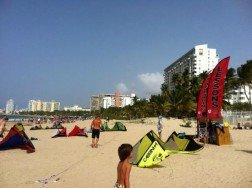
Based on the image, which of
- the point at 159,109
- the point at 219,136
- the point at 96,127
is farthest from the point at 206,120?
the point at 159,109

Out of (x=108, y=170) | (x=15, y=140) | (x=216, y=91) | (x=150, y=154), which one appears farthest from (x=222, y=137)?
(x=15, y=140)

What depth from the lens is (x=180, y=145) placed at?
1341 centimetres

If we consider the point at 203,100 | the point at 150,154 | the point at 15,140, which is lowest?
the point at 150,154

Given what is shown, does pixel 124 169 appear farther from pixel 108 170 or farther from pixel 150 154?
pixel 150 154

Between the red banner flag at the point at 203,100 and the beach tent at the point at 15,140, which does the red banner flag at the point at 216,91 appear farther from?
the beach tent at the point at 15,140

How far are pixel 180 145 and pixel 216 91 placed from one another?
4.04 meters

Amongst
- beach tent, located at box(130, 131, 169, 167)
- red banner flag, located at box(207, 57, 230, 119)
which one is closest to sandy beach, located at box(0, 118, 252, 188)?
beach tent, located at box(130, 131, 169, 167)

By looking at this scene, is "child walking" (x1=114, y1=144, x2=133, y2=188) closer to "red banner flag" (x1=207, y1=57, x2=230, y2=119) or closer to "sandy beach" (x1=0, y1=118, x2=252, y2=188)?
"sandy beach" (x1=0, y1=118, x2=252, y2=188)

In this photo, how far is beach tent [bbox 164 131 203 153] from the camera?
13180 millimetres

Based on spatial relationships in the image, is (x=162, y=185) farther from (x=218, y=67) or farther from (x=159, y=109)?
(x=159, y=109)

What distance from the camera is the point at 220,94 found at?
52.9 feet

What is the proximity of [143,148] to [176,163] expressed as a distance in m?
1.28

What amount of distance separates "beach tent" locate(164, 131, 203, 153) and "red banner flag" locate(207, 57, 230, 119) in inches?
119

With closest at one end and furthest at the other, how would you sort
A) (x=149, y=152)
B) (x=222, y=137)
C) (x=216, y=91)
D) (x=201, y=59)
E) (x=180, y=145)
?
(x=149, y=152)
(x=180, y=145)
(x=216, y=91)
(x=222, y=137)
(x=201, y=59)
